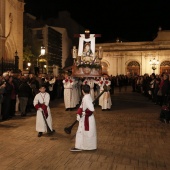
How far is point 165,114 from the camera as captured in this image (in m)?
12.5

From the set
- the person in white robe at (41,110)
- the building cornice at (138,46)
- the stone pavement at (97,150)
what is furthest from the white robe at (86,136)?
the building cornice at (138,46)

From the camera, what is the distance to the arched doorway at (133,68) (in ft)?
168

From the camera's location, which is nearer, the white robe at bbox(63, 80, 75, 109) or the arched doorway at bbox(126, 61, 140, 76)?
the white robe at bbox(63, 80, 75, 109)

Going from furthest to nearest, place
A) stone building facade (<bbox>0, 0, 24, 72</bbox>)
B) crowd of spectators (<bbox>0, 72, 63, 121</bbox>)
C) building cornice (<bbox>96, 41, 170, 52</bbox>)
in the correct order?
building cornice (<bbox>96, 41, 170, 52</bbox>)
stone building facade (<bbox>0, 0, 24, 72</bbox>)
crowd of spectators (<bbox>0, 72, 63, 121</bbox>)

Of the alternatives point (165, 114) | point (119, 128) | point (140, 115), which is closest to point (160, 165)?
point (119, 128)

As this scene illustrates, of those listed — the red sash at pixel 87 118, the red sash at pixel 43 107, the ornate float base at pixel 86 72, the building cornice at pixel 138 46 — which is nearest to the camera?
the red sash at pixel 87 118

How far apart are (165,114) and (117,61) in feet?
130

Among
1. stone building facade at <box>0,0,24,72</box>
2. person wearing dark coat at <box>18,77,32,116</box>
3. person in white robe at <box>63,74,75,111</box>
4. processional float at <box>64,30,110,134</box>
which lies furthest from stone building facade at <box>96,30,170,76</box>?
person wearing dark coat at <box>18,77,32,116</box>

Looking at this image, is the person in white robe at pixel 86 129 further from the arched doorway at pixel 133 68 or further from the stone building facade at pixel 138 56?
A: the arched doorway at pixel 133 68

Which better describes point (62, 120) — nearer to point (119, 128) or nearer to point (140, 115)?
point (119, 128)

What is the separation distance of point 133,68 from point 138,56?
228 centimetres

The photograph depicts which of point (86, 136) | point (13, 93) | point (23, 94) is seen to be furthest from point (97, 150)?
point (23, 94)

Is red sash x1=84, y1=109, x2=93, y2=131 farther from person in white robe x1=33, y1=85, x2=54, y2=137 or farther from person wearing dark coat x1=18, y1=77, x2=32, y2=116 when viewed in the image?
person wearing dark coat x1=18, y1=77, x2=32, y2=116

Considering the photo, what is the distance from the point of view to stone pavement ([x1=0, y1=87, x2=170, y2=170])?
6707mm
